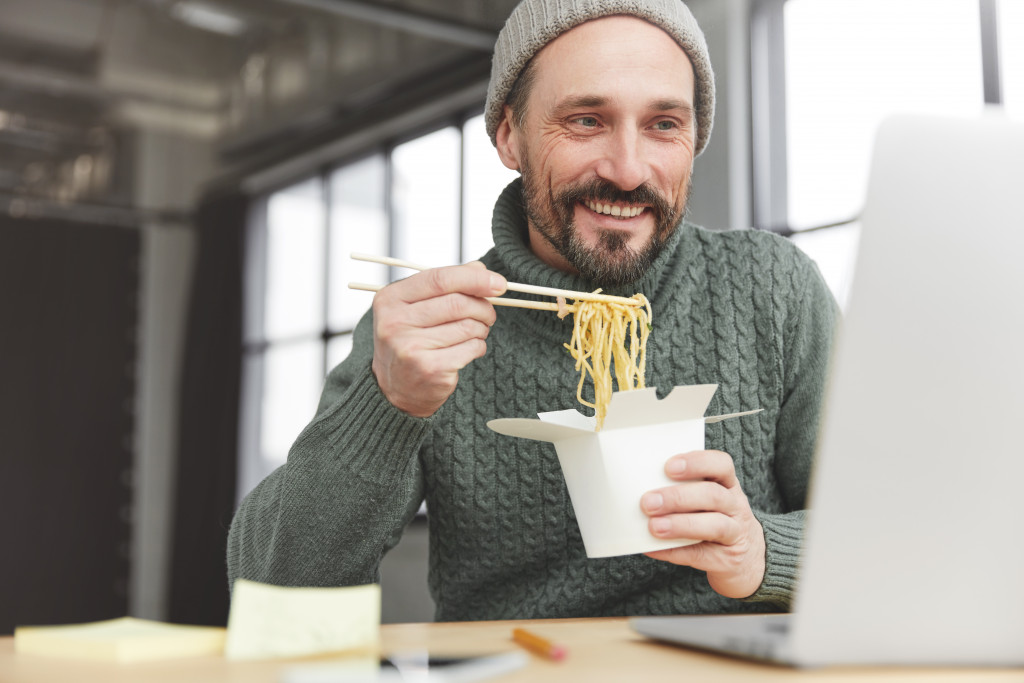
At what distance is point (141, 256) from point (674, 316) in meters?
5.29

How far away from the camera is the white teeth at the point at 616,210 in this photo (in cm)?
141

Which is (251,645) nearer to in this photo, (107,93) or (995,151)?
(995,151)

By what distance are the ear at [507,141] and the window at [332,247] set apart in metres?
2.42

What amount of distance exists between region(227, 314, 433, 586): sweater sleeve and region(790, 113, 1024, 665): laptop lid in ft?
2.14

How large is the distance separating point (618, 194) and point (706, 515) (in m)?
0.65

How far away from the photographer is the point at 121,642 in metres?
0.65

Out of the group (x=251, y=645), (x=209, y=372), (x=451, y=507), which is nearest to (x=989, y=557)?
(x=251, y=645)

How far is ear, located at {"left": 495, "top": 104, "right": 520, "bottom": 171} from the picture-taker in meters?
1.62

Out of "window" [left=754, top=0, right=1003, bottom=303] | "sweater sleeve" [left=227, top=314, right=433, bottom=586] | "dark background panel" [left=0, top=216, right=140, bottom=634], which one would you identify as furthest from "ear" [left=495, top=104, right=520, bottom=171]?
"dark background panel" [left=0, top=216, right=140, bottom=634]

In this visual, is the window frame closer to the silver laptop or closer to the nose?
the nose

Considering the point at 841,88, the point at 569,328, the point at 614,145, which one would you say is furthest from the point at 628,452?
the point at 841,88

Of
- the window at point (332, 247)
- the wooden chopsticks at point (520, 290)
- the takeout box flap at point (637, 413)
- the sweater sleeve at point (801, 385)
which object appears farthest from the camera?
the window at point (332, 247)

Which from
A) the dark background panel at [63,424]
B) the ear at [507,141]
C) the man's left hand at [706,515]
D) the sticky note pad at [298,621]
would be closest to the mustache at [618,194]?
the ear at [507,141]

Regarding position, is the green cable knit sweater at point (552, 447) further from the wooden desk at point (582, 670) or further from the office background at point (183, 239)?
the office background at point (183, 239)
